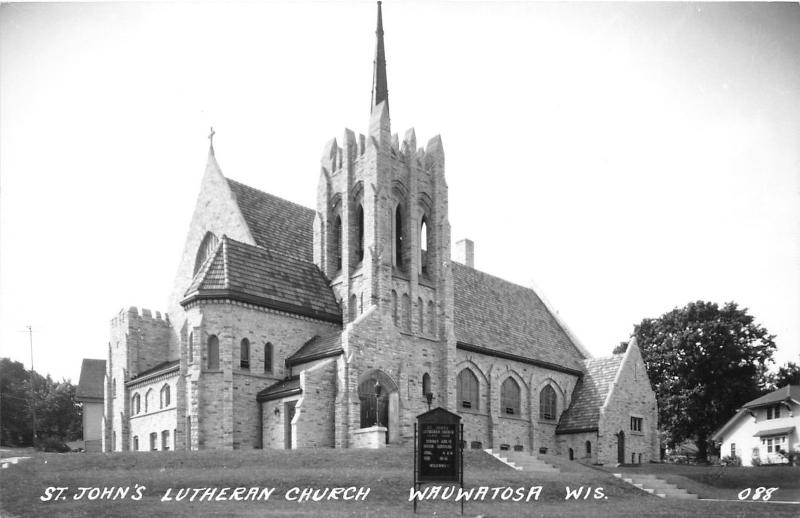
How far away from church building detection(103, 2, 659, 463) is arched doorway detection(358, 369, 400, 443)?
0.07m

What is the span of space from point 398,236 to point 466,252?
17.0 meters

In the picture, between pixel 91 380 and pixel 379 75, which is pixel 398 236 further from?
pixel 91 380

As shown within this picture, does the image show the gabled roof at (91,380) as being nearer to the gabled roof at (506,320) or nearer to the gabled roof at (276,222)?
the gabled roof at (276,222)

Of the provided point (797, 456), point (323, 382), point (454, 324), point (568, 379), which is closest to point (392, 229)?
point (454, 324)

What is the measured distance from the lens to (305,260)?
45.2 meters

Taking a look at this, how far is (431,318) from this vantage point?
1759 inches

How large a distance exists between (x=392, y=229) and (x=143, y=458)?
19.3 meters

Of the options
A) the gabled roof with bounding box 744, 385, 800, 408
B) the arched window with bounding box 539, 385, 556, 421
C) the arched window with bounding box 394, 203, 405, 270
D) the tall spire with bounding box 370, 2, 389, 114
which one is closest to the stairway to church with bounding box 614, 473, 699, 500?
the arched window with bounding box 394, 203, 405, 270

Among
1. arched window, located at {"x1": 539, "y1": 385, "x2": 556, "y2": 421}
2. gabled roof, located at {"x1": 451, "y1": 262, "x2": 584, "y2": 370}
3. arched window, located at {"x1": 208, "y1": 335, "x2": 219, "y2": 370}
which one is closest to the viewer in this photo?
arched window, located at {"x1": 208, "y1": 335, "x2": 219, "y2": 370}

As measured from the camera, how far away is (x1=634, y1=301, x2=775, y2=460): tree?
64500mm

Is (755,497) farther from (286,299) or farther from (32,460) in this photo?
(32,460)

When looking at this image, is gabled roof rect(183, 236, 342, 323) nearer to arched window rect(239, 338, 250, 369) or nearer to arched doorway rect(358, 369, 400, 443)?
arched window rect(239, 338, 250, 369)

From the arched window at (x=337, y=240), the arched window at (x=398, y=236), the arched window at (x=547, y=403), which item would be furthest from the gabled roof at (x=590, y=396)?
the arched window at (x=337, y=240)

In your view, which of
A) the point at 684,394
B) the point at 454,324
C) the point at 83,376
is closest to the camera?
the point at 454,324
